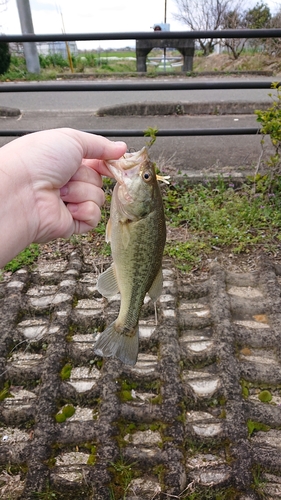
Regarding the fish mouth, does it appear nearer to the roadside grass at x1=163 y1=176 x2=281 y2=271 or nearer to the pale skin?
the pale skin

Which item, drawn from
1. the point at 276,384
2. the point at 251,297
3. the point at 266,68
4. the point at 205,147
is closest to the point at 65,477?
the point at 276,384

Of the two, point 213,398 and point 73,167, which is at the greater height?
point 73,167

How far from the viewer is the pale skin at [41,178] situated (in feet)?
5.79

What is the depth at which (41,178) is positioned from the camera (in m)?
1.82

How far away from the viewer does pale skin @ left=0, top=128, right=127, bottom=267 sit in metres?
1.76

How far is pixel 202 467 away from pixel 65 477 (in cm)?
64

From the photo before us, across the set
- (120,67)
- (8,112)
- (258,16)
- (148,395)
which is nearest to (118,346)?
(148,395)

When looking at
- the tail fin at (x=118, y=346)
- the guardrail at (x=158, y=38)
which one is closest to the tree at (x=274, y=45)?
the guardrail at (x=158, y=38)

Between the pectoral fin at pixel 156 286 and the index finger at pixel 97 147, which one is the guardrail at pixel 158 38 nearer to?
the index finger at pixel 97 147

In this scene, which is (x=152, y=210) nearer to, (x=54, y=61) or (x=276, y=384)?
(x=276, y=384)

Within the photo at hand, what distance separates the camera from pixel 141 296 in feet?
6.02

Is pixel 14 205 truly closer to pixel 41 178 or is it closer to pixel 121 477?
pixel 41 178

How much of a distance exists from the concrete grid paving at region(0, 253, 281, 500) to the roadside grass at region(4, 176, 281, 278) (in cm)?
38

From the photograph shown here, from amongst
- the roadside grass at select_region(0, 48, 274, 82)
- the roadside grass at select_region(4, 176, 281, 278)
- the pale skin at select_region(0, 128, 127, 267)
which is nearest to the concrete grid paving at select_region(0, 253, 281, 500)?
the roadside grass at select_region(4, 176, 281, 278)
